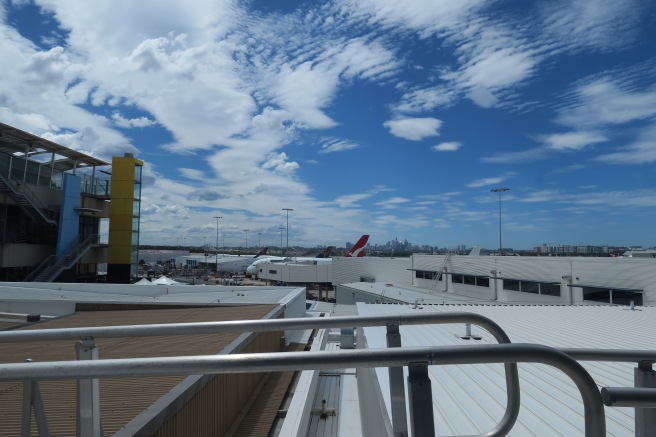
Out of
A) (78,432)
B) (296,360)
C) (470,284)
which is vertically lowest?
(470,284)

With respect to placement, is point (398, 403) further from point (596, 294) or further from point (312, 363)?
point (596, 294)

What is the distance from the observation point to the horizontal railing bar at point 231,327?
205 cm

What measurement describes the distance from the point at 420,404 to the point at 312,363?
1.39 feet

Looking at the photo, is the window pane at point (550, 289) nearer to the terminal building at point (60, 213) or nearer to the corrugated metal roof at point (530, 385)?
the corrugated metal roof at point (530, 385)

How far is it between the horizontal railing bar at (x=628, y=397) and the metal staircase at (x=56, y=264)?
32152 mm

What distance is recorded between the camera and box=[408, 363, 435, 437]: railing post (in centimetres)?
142

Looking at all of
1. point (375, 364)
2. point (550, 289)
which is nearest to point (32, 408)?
point (375, 364)

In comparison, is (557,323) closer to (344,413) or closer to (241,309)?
(344,413)

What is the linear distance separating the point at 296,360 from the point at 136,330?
1.14 m

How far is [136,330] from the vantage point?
2.08 metres

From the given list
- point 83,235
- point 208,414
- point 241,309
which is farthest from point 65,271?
point 208,414

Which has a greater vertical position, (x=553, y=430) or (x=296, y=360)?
(x=296, y=360)

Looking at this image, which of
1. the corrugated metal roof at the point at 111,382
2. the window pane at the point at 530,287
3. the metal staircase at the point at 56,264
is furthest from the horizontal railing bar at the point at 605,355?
the metal staircase at the point at 56,264

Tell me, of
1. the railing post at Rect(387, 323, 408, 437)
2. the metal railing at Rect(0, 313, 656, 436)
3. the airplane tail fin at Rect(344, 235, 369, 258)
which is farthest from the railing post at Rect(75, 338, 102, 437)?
the airplane tail fin at Rect(344, 235, 369, 258)
